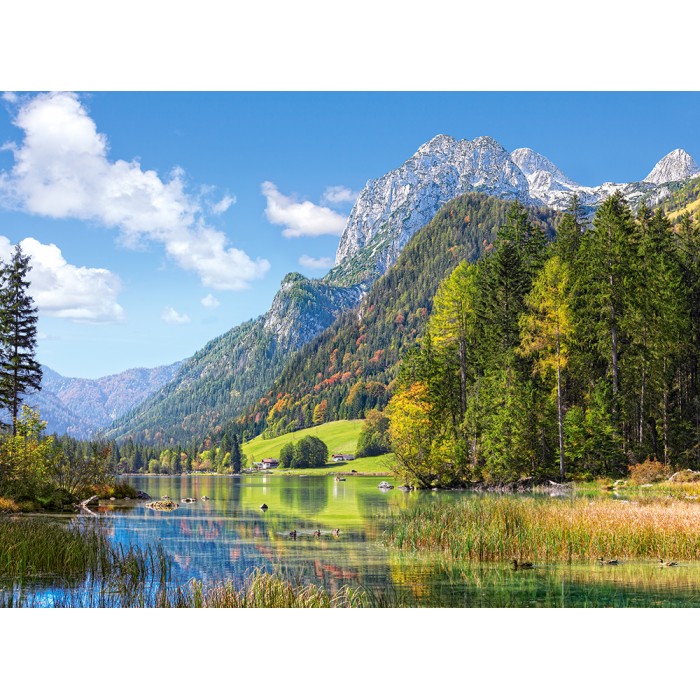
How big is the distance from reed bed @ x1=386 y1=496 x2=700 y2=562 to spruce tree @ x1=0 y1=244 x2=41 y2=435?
35309 mm

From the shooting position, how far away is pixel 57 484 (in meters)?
50.1

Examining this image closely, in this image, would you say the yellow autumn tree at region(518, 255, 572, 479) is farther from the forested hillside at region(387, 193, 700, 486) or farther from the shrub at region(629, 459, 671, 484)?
the shrub at region(629, 459, 671, 484)

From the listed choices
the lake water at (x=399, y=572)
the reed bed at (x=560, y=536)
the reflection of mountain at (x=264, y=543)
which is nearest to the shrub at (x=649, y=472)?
the reflection of mountain at (x=264, y=543)

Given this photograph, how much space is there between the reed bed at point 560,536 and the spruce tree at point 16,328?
3531cm

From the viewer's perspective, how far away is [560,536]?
22969 mm

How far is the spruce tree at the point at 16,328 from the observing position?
168ft

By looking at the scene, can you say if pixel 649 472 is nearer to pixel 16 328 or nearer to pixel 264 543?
pixel 264 543

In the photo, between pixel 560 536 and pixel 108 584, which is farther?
pixel 560 536

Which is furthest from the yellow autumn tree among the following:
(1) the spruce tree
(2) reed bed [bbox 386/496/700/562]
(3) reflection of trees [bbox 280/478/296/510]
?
(1) the spruce tree

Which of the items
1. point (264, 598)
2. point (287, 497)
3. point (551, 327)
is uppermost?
point (551, 327)

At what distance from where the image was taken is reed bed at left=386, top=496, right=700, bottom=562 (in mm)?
22000

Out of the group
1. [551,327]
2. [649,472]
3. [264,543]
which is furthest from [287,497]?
[264,543]

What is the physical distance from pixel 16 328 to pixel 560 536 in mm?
41608
